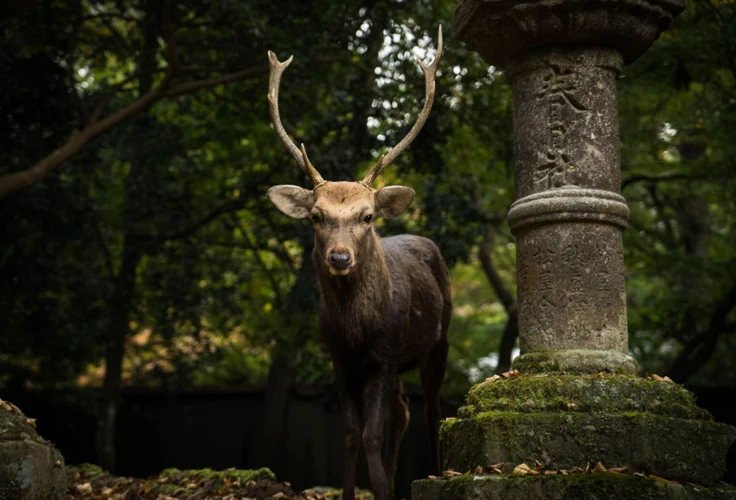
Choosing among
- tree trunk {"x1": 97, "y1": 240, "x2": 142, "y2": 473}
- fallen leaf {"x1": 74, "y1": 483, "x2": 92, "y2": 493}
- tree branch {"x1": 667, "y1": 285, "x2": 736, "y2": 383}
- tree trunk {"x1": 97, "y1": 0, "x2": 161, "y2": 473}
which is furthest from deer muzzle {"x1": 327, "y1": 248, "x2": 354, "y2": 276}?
tree branch {"x1": 667, "y1": 285, "x2": 736, "y2": 383}

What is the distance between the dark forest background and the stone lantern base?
478cm

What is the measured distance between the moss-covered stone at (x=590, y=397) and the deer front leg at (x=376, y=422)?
1.13 metres

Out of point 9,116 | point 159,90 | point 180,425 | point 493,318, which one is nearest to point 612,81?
point 159,90

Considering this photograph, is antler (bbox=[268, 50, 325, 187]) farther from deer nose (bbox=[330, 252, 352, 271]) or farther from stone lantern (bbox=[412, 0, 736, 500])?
stone lantern (bbox=[412, 0, 736, 500])

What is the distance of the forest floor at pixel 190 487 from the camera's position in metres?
7.17

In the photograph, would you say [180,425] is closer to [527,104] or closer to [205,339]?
[205,339]

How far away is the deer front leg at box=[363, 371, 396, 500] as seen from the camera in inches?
243

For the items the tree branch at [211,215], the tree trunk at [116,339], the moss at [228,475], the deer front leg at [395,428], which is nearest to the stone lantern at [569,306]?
the deer front leg at [395,428]

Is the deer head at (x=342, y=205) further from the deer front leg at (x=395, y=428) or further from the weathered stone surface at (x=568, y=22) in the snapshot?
the deer front leg at (x=395, y=428)

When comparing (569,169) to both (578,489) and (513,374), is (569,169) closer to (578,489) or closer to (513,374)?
(513,374)

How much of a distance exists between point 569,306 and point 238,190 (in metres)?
8.46

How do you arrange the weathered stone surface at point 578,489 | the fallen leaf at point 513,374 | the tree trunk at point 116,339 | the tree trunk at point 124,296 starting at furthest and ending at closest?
the tree trunk at point 116,339 < the tree trunk at point 124,296 < the fallen leaf at point 513,374 < the weathered stone surface at point 578,489

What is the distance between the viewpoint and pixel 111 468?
39.1 ft

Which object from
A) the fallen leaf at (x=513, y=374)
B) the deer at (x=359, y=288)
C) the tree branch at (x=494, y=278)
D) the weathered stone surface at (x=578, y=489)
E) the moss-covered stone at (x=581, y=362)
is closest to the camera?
the weathered stone surface at (x=578, y=489)
